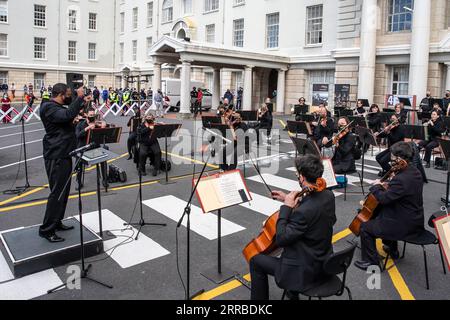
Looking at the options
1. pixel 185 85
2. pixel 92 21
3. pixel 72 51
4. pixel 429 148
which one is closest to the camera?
pixel 429 148

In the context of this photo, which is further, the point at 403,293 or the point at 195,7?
the point at 195,7

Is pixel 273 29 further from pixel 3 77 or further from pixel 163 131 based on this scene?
pixel 3 77

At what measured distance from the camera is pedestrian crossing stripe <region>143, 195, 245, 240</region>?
24.6 feet

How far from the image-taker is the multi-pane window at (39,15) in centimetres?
5022

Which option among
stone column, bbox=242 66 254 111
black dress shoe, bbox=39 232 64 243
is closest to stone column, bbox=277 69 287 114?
stone column, bbox=242 66 254 111

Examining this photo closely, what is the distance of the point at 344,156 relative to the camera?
33.5ft

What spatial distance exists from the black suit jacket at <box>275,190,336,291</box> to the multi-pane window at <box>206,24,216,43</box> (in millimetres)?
37183

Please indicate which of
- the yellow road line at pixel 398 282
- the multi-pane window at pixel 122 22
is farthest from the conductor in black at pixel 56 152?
the multi-pane window at pixel 122 22

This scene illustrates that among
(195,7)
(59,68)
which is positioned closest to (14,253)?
(195,7)

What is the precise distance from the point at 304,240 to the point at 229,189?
1.44m

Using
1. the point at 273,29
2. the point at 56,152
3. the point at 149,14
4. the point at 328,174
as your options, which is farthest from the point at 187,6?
the point at 56,152
